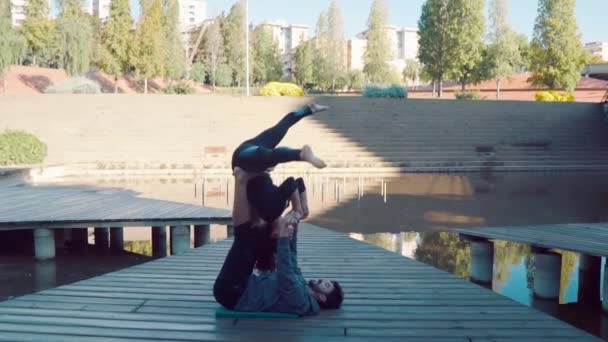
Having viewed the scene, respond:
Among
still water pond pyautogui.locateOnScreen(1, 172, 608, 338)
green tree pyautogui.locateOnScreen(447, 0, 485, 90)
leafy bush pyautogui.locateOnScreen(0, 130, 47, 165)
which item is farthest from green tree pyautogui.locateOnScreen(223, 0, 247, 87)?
leafy bush pyautogui.locateOnScreen(0, 130, 47, 165)

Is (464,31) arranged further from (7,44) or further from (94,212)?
(94,212)

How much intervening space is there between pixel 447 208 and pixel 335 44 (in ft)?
110

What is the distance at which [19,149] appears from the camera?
16.0 metres

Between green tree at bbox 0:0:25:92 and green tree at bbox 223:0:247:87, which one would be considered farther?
green tree at bbox 223:0:247:87

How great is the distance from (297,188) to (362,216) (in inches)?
307

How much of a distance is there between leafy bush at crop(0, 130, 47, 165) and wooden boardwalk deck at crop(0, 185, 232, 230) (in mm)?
6739

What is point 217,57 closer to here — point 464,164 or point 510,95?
point 510,95

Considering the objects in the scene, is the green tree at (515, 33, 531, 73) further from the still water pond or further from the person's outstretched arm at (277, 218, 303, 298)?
the person's outstretched arm at (277, 218, 303, 298)

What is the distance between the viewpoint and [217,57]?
44406mm

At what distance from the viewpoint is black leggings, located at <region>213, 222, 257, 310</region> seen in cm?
330

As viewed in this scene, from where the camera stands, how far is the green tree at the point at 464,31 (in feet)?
103

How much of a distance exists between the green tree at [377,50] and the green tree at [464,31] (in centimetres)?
1079

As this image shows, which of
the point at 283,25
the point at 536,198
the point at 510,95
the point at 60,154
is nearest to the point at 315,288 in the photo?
the point at 536,198

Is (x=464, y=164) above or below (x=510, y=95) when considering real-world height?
below
